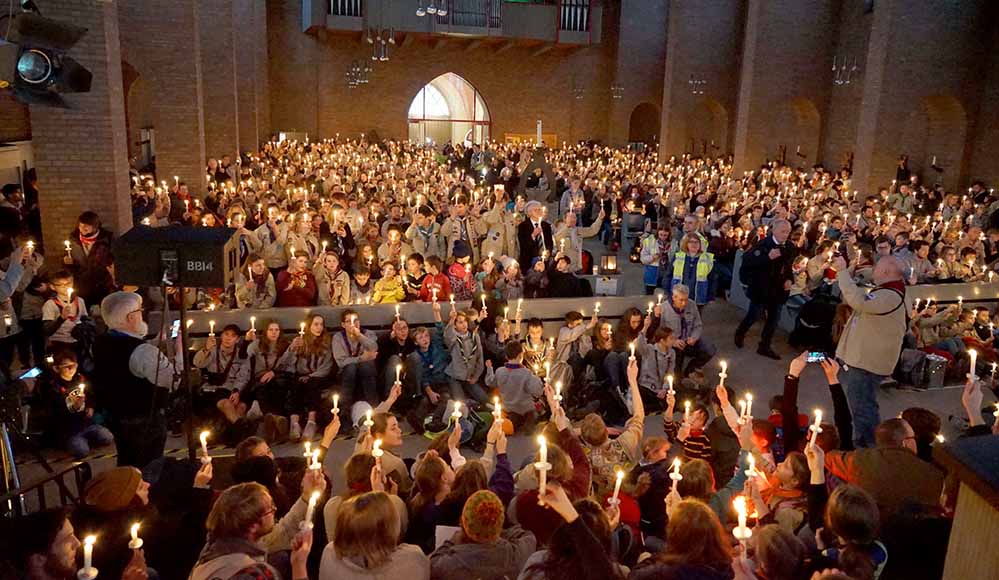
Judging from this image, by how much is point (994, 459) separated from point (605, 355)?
622 cm

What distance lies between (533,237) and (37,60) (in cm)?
599

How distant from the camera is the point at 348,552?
9.73 feet

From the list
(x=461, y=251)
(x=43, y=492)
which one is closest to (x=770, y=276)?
(x=461, y=251)

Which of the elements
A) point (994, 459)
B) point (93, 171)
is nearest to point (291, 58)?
point (93, 171)

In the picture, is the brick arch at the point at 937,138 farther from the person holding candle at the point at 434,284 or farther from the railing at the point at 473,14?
the person holding candle at the point at 434,284

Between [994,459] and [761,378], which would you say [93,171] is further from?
[994,459]

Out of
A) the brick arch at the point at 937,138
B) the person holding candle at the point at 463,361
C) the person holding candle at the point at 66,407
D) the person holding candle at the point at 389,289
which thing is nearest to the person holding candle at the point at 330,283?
the person holding candle at the point at 389,289

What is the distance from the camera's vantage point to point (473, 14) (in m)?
27.2

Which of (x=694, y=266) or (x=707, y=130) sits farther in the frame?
(x=707, y=130)

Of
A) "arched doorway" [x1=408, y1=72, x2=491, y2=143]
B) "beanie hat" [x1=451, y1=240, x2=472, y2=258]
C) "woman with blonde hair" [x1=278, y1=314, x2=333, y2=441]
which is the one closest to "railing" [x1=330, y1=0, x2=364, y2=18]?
"arched doorway" [x1=408, y1=72, x2=491, y2=143]

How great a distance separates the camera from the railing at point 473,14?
2692 centimetres

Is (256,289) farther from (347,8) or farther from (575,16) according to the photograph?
(575,16)

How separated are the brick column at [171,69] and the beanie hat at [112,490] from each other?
1259cm

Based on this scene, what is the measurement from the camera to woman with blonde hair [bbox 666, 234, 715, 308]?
8.71m
